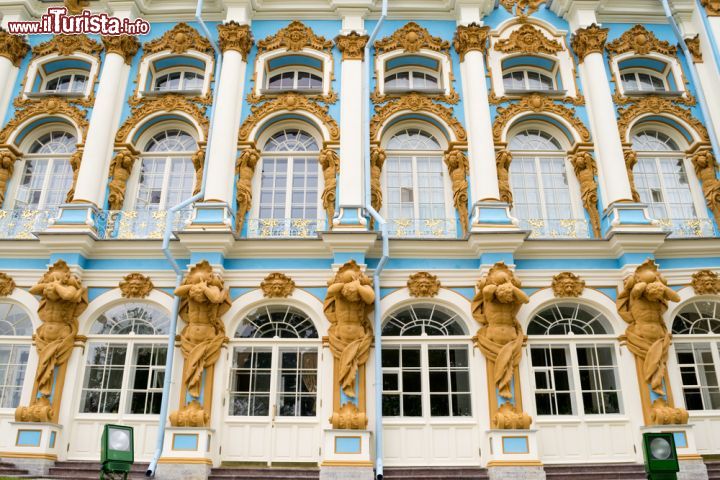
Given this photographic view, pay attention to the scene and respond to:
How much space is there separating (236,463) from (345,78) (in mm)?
8748

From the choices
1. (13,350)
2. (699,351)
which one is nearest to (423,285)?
(699,351)

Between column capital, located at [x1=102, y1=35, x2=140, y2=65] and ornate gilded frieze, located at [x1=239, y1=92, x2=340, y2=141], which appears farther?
column capital, located at [x1=102, y1=35, x2=140, y2=65]

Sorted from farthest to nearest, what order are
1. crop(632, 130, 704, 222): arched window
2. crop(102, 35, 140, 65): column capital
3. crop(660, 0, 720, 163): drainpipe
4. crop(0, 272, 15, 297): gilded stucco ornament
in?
crop(102, 35, 140, 65): column capital
crop(660, 0, 720, 163): drainpipe
crop(632, 130, 704, 222): arched window
crop(0, 272, 15, 297): gilded stucco ornament

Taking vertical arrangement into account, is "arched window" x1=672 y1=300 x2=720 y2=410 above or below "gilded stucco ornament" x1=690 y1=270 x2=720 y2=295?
below

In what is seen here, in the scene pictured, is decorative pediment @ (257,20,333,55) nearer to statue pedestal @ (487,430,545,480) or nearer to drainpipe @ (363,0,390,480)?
drainpipe @ (363,0,390,480)

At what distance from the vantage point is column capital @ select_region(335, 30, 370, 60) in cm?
1420

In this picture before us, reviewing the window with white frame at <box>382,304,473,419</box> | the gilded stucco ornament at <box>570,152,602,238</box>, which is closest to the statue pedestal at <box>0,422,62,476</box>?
the window with white frame at <box>382,304,473,419</box>

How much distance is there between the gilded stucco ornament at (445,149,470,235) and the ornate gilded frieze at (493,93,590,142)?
1144mm

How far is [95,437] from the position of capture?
440 inches

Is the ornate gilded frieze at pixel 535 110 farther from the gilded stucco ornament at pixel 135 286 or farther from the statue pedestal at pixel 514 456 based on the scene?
the gilded stucco ornament at pixel 135 286

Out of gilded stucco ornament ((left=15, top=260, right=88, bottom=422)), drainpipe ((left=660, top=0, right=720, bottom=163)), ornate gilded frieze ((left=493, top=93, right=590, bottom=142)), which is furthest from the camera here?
ornate gilded frieze ((left=493, top=93, right=590, bottom=142))

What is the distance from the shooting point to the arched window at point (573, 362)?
1127cm

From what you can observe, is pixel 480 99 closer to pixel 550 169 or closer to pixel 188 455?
pixel 550 169

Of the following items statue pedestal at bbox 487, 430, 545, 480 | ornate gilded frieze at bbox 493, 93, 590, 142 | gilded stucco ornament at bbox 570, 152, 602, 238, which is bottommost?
statue pedestal at bbox 487, 430, 545, 480
